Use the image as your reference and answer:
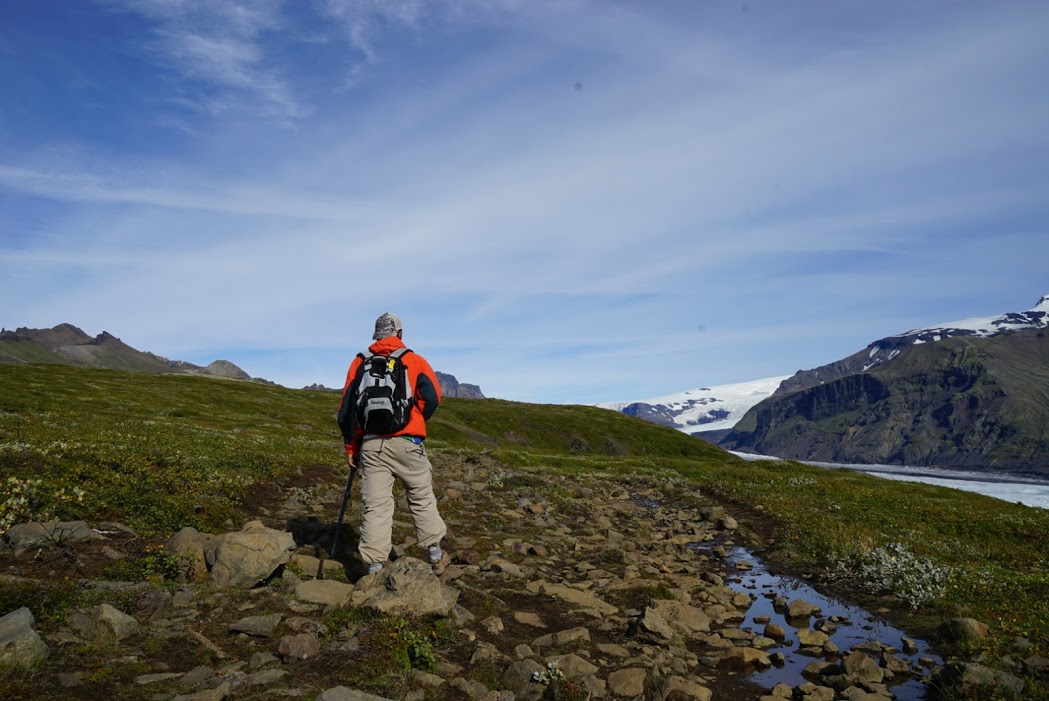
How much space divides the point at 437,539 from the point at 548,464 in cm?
3783

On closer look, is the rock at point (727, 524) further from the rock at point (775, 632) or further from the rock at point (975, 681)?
the rock at point (975, 681)

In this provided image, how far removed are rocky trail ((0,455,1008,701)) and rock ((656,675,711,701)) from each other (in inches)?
0.9

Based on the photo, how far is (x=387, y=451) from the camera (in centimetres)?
1115

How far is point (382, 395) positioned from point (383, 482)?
1.61 m

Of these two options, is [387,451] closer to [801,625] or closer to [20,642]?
[20,642]

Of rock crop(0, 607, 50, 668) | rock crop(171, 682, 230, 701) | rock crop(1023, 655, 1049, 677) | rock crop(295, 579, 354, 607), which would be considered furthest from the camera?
rock crop(295, 579, 354, 607)

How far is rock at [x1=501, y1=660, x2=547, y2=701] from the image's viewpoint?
7.84 metres

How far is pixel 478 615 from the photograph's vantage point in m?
10.2

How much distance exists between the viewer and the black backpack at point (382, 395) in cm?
1092

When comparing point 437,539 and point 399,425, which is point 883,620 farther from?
point 399,425

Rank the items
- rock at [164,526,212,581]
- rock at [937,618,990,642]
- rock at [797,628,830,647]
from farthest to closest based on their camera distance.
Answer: rock at [797,628,830,647] < rock at [937,618,990,642] < rock at [164,526,212,581]


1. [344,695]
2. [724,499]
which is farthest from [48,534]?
[724,499]

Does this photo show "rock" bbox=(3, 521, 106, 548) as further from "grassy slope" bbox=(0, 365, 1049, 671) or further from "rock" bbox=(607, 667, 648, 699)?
"rock" bbox=(607, 667, 648, 699)

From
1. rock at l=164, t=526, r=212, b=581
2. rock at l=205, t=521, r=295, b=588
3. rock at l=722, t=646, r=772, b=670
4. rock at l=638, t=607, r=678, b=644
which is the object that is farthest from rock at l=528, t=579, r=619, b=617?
rock at l=164, t=526, r=212, b=581
